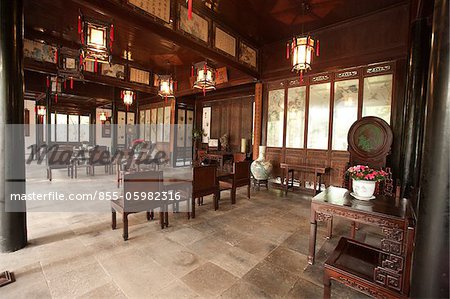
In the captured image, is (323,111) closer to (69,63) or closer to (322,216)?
(322,216)

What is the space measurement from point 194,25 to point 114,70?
396 cm

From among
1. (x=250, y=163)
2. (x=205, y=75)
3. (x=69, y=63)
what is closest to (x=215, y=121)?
(x=205, y=75)

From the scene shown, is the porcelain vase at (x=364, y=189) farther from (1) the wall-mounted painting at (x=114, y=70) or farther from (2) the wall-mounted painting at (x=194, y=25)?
(1) the wall-mounted painting at (x=114, y=70)

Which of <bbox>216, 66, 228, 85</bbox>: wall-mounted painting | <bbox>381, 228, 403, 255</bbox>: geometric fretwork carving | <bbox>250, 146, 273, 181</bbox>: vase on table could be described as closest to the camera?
<bbox>381, 228, 403, 255</bbox>: geometric fretwork carving

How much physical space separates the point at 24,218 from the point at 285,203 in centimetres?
426

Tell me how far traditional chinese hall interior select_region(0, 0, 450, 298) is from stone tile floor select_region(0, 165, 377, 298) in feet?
0.07

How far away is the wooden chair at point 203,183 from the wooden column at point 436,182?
281 centimetres

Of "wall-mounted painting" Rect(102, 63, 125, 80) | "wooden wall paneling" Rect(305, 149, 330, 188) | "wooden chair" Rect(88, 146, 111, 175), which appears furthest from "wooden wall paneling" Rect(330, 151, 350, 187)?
"wooden chair" Rect(88, 146, 111, 175)

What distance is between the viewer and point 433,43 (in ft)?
3.57

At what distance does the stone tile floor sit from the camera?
1.83m

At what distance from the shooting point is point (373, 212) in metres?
1.77

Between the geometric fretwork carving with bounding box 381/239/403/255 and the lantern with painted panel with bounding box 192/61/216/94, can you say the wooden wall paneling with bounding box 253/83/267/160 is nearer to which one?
the lantern with painted panel with bounding box 192/61/216/94

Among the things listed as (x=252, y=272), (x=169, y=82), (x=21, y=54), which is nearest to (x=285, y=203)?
(x=252, y=272)

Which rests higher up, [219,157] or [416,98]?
[416,98]
